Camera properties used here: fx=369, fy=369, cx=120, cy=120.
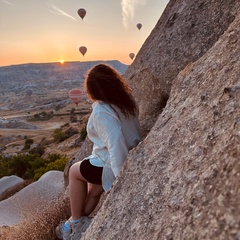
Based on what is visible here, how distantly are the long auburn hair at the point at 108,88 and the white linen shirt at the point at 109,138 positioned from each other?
67 mm

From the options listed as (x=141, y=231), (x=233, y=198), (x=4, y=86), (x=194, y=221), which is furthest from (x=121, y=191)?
(x=4, y=86)

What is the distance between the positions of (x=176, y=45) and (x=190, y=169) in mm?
3065

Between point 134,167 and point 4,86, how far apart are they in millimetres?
201353

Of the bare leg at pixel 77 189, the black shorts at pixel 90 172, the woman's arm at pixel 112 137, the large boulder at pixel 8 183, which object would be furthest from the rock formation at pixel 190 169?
the large boulder at pixel 8 183

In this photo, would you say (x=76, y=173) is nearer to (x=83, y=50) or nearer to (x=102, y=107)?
(x=102, y=107)

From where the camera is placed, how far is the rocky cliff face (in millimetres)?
1831

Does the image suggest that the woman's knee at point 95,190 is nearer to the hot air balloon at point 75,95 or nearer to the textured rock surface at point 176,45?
the textured rock surface at point 176,45

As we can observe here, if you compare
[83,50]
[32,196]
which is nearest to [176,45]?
[32,196]

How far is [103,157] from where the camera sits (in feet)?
11.1

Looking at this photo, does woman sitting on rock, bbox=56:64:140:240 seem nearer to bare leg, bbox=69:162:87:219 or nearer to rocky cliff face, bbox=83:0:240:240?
A: bare leg, bbox=69:162:87:219

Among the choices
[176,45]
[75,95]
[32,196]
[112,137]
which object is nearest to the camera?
[112,137]

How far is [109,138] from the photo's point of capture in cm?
323

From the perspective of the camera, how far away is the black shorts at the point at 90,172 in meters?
3.43

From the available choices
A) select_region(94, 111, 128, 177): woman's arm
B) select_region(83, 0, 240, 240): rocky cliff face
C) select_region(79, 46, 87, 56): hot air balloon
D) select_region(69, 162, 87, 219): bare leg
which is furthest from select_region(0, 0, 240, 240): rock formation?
select_region(79, 46, 87, 56): hot air balloon
